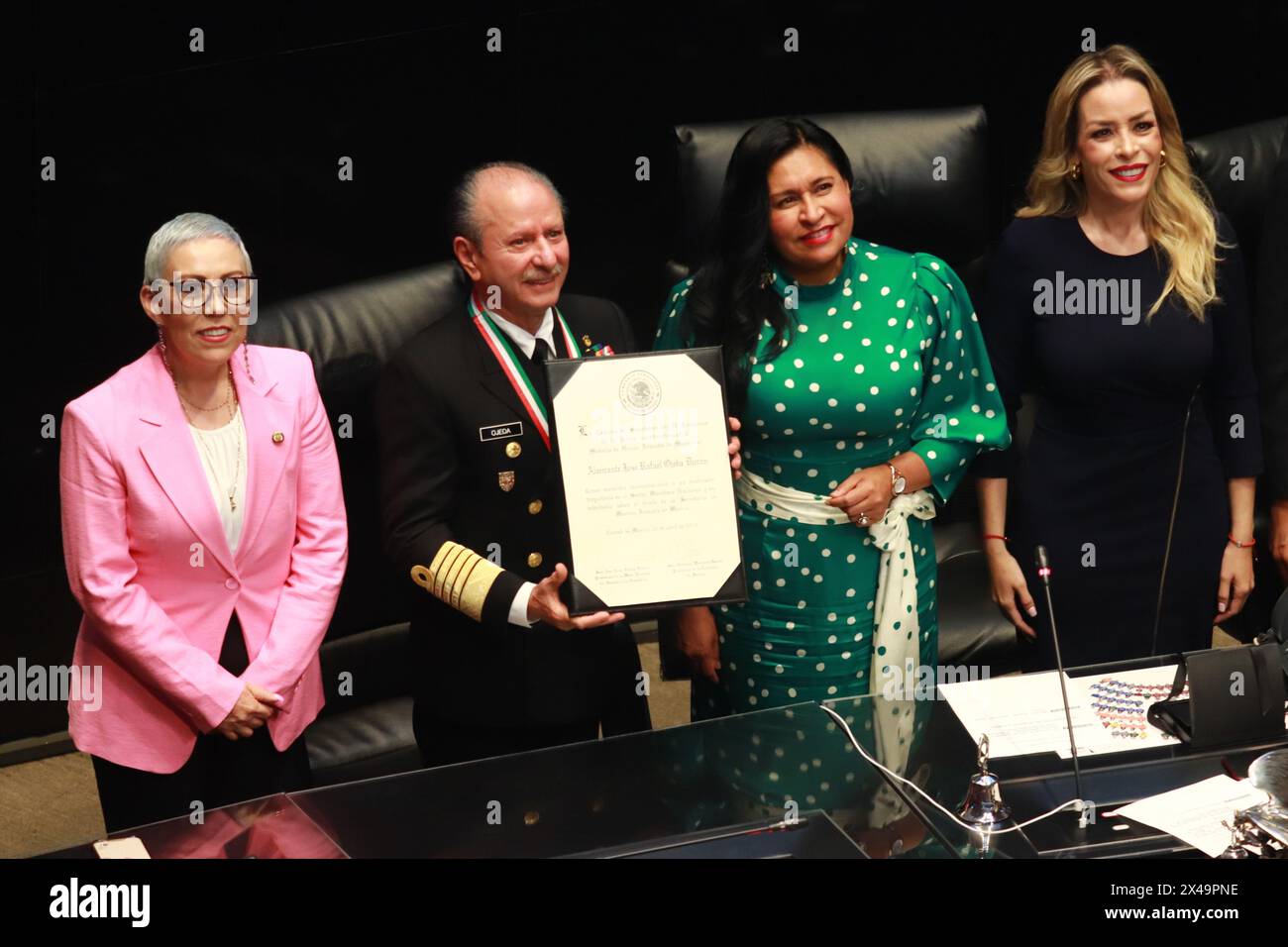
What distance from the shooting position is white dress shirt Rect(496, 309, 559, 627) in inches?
108

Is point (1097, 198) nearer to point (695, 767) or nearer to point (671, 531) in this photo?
point (671, 531)

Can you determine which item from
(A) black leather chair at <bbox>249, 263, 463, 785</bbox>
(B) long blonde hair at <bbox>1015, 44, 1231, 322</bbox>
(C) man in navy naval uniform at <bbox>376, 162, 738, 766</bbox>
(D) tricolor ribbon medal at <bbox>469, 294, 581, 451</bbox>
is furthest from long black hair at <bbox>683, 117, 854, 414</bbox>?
(A) black leather chair at <bbox>249, 263, 463, 785</bbox>

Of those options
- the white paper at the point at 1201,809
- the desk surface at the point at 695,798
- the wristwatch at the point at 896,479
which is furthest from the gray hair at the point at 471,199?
the white paper at the point at 1201,809

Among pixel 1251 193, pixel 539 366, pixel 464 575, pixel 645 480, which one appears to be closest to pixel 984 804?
pixel 645 480

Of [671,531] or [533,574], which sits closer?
[671,531]

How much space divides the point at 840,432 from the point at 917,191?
3.73ft

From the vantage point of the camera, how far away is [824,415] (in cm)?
287

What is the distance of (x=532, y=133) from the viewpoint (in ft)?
13.6

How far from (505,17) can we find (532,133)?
0.97 ft

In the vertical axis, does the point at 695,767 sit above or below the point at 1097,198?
below

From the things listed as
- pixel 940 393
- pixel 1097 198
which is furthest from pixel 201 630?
pixel 1097 198

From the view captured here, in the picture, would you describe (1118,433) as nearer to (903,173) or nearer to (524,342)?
(903,173)

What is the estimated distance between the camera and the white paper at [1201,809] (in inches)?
85.0

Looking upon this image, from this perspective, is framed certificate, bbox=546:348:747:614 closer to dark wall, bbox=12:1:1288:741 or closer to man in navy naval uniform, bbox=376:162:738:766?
man in navy naval uniform, bbox=376:162:738:766
